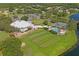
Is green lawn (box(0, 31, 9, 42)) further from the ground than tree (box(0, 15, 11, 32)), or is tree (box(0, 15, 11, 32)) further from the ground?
tree (box(0, 15, 11, 32))

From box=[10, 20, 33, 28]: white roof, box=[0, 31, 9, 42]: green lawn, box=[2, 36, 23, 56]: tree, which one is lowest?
box=[2, 36, 23, 56]: tree

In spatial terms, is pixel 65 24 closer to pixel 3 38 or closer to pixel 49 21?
pixel 49 21

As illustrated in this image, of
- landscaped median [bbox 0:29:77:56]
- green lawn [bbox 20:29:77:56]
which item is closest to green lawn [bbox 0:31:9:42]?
landscaped median [bbox 0:29:77:56]

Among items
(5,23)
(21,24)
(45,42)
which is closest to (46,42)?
(45,42)

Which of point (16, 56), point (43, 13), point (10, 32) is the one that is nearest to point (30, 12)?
point (43, 13)

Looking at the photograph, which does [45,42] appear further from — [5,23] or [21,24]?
[5,23]

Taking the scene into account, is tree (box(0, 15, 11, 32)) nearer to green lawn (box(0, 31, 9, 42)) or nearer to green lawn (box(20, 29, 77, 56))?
green lawn (box(0, 31, 9, 42))
